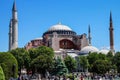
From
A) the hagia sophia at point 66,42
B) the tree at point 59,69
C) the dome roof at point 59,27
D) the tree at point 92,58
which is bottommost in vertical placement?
the tree at point 59,69

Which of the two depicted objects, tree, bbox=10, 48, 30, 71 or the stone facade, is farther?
the stone facade

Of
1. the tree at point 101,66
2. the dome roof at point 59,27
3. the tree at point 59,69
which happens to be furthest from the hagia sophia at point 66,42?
the tree at point 59,69

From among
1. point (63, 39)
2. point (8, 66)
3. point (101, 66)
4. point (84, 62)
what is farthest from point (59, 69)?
point (63, 39)

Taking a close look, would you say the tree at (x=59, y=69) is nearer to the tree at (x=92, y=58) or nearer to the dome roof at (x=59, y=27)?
the tree at (x=92, y=58)

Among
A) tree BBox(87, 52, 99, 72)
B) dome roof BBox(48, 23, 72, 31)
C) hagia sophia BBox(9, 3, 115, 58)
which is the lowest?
tree BBox(87, 52, 99, 72)

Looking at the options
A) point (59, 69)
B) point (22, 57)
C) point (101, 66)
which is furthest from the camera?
point (101, 66)

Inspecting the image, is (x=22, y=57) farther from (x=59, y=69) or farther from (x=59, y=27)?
(x=59, y=27)

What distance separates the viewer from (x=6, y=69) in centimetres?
2542

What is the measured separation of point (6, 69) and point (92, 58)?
37648 millimetres

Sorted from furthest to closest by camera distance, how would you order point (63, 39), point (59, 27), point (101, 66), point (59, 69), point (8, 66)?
1. point (59, 27)
2. point (63, 39)
3. point (101, 66)
4. point (59, 69)
5. point (8, 66)

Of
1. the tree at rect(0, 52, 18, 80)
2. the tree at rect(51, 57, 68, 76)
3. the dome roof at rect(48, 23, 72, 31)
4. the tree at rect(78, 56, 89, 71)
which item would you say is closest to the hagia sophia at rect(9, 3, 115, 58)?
the dome roof at rect(48, 23, 72, 31)

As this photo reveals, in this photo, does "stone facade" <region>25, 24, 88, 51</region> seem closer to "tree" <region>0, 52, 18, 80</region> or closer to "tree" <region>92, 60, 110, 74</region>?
"tree" <region>92, 60, 110, 74</region>

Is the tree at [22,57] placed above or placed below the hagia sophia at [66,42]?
below

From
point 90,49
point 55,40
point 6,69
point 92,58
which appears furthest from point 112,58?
point 6,69
